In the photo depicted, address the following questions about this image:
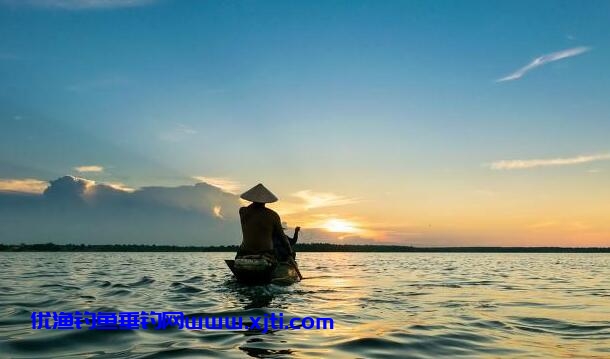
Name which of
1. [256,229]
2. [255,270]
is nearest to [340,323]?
[255,270]

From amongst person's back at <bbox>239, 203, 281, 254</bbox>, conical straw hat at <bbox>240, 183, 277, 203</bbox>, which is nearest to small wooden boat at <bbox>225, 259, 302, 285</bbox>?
person's back at <bbox>239, 203, 281, 254</bbox>

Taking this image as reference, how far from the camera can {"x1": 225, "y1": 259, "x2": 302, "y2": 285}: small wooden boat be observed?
1518 cm

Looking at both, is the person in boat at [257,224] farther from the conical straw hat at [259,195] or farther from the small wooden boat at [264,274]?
the small wooden boat at [264,274]

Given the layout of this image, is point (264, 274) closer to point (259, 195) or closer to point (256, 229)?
point (256, 229)

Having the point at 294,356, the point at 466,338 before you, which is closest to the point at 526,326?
the point at 466,338

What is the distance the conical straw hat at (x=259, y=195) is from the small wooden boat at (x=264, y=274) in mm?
1984

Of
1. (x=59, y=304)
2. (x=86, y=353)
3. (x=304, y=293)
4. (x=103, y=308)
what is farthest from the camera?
(x=304, y=293)

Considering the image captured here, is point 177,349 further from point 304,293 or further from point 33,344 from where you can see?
point 304,293

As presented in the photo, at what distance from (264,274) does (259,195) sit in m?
2.35

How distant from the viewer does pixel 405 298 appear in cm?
1416

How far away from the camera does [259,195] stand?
607 inches

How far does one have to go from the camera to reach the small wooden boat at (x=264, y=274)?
1518cm

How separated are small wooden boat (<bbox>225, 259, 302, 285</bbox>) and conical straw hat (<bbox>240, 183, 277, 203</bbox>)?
6.51 ft

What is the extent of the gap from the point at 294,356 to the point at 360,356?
87 cm
